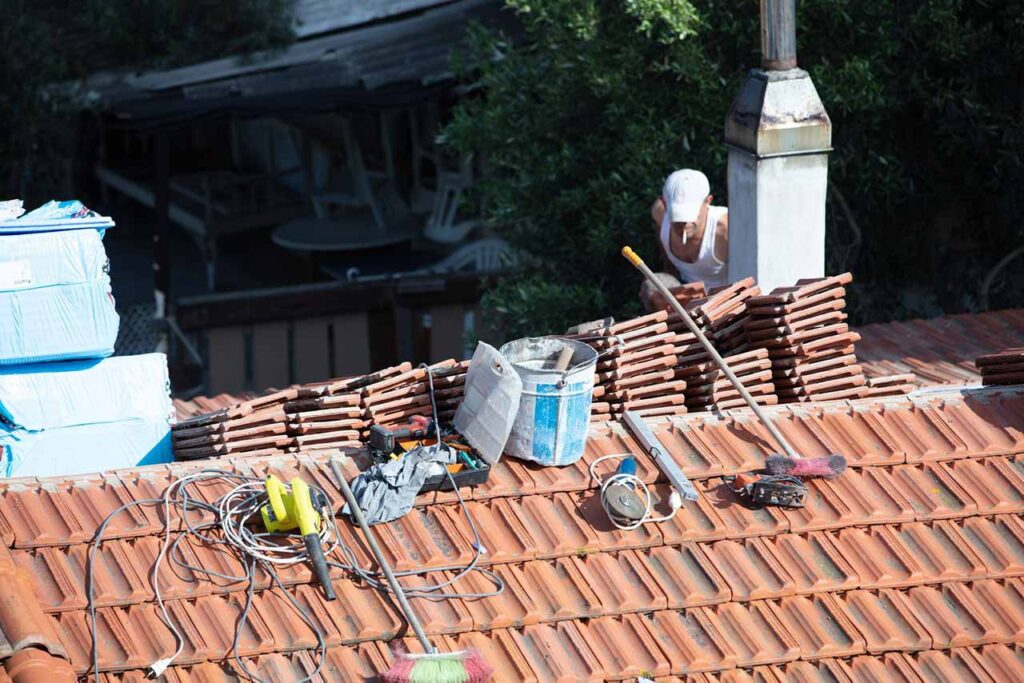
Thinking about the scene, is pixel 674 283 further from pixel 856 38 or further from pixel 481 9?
pixel 481 9

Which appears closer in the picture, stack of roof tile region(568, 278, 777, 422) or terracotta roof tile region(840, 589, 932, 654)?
terracotta roof tile region(840, 589, 932, 654)

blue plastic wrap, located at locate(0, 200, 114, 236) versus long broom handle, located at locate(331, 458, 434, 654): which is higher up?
blue plastic wrap, located at locate(0, 200, 114, 236)

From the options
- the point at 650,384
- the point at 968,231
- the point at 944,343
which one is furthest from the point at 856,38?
the point at 650,384

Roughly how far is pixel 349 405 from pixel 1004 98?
8.35 meters

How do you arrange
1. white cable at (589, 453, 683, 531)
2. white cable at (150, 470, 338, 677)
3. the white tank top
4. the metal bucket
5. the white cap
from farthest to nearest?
the white tank top
the white cap
the metal bucket
white cable at (589, 453, 683, 531)
white cable at (150, 470, 338, 677)

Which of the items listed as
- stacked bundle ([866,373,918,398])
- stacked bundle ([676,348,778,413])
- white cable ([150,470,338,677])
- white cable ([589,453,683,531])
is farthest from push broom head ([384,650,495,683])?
stacked bundle ([866,373,918,398])

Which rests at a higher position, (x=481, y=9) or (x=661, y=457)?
(x=481, y=9)

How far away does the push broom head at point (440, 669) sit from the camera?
18.1ft

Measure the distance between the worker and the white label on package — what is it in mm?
4115

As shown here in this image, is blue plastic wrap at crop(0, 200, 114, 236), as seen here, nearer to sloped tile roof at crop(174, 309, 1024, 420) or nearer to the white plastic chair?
sloped tile roof at crop(174, 309, 1024, 420)

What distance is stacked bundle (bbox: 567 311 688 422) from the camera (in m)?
7.38

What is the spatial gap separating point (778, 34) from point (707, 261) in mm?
1588

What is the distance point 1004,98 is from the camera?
522 inches

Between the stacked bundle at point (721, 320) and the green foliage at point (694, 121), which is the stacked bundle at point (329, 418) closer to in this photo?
the stacked bundle at point (721, 320)
